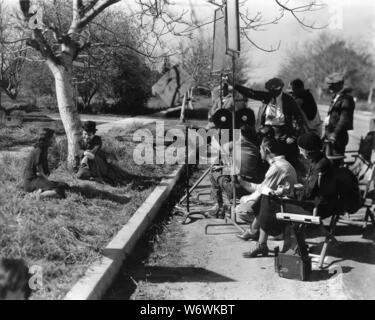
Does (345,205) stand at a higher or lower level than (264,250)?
higher

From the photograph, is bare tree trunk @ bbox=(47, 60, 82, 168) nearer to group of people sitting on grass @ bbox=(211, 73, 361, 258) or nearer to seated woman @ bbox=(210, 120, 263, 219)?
group of people sitting on grass @ bbox=(211, 73, 361, 258)

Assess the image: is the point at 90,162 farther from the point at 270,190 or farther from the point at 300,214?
the point at 300,214

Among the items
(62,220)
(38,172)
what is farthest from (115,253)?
(38,172)

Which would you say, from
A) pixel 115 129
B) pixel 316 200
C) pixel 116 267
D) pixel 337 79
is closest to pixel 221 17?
pixel 337 79

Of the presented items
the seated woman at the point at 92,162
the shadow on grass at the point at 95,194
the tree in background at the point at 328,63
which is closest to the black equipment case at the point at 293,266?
the shadow on grass at the point at 95,194

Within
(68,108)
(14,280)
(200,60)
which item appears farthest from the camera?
(200,60)

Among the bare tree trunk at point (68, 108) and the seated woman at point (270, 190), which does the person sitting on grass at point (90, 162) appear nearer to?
the bare tree trunk at point (68, 108)

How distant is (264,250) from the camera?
568 centimetres

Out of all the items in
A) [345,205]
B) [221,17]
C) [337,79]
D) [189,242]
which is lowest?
[189,242]

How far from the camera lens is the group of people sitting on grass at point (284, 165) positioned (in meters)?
5.20

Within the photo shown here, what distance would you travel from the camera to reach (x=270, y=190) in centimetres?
550

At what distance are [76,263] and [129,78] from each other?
18.4m

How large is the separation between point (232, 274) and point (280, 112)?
2.71m
